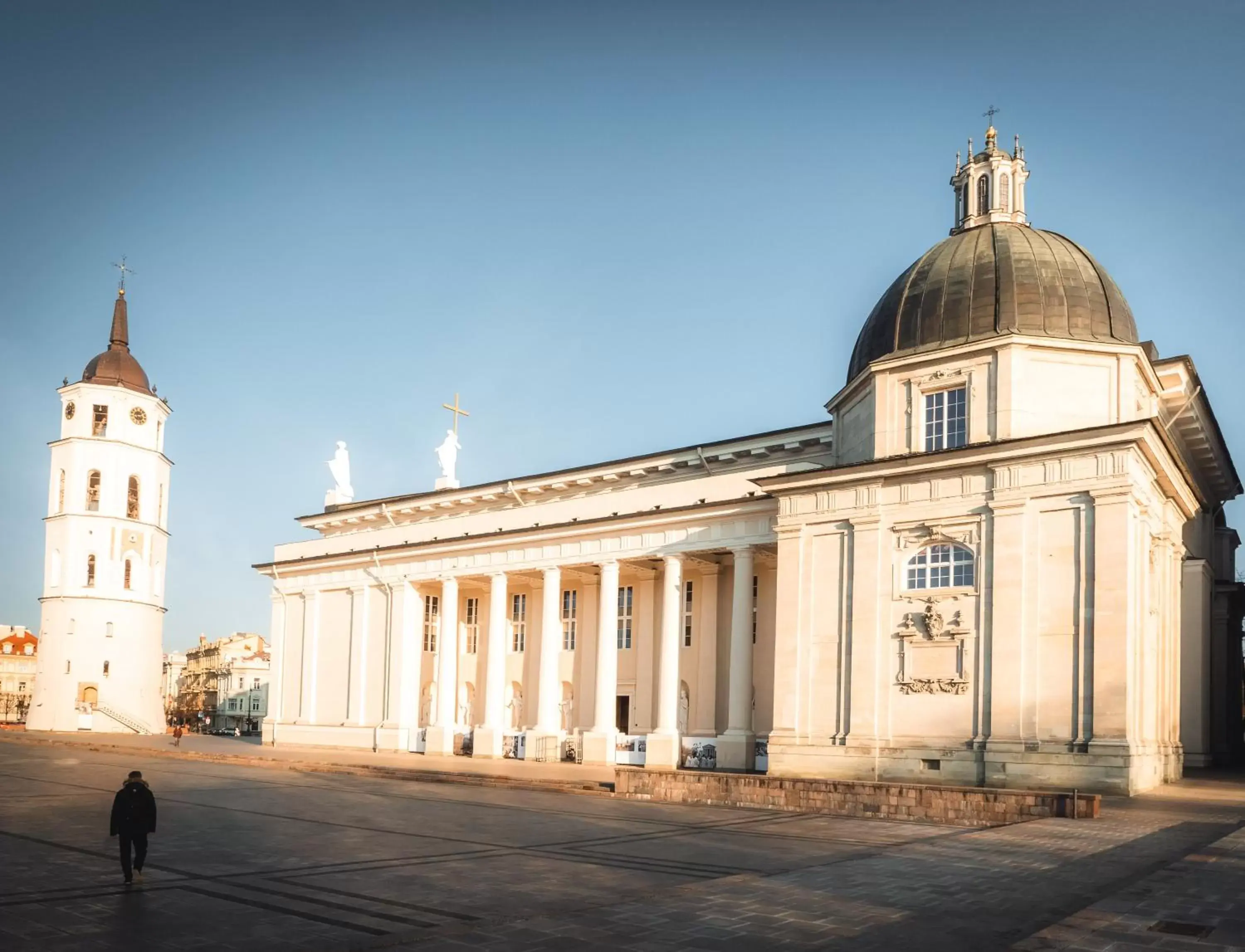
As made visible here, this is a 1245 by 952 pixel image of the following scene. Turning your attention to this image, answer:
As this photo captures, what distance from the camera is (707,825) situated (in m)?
23.6

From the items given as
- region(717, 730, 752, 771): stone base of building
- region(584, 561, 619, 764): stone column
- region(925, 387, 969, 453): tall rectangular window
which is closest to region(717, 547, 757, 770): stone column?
region(717, 730, 752, 771): stone base of building

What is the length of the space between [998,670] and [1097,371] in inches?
379

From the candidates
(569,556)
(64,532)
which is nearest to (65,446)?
(64,532)

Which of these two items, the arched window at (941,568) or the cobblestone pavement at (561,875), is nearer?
the cobblestone pavement at (561,875)

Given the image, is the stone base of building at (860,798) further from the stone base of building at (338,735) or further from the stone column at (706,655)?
the stone base of building at (338,735)

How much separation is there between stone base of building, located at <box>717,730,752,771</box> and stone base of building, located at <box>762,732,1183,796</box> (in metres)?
3.99

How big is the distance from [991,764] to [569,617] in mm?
24732

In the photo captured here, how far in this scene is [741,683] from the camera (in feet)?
131

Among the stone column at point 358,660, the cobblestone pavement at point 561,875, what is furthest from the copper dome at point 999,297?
the stone column at point 358,660

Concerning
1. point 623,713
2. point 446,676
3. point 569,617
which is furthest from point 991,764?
point 446,676

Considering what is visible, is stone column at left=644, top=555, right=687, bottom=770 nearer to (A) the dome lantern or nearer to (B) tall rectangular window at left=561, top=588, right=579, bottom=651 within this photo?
(B) tall rectangular window at left=561, top=588, right=579, bottom=651

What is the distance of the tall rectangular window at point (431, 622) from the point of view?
56344 millimetres

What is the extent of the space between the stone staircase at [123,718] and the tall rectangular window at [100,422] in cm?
1851

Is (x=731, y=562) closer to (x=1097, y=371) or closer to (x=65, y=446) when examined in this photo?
(x=1097, y=371)
